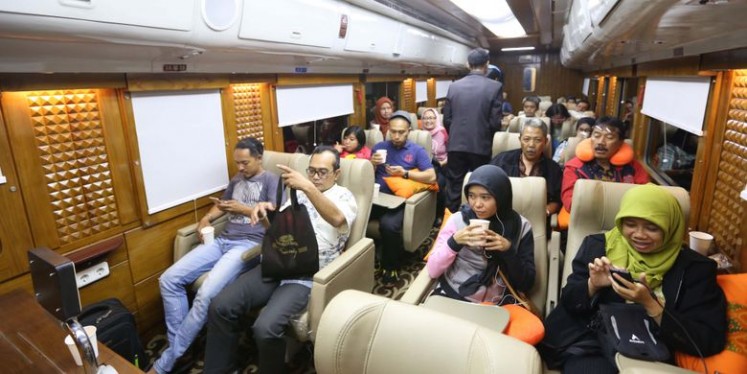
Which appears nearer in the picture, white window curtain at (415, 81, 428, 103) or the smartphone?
the smartphone

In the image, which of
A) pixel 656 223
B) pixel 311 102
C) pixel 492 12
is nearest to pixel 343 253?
pixel 656 223

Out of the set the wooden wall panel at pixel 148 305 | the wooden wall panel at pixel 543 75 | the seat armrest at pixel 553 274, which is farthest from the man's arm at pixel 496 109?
the wooden wall panel at pixel 543 75

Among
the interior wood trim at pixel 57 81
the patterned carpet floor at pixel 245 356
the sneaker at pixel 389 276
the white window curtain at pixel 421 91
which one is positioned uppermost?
the interior wood trim at pixel 57 81

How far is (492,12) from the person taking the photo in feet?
14.4

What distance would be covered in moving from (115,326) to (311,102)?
9.19 feet

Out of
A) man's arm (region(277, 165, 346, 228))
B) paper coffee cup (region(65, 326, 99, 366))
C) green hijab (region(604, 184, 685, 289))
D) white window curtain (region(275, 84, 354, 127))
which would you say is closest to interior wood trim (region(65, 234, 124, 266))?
paper coffee cup (region(65, 326, 99, 366))

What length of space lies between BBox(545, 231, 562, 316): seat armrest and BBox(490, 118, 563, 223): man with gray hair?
0.63m

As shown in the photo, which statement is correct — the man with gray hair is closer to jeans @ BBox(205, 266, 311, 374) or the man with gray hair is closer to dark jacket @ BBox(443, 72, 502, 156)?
dark jacket @ BBox(443, 72, 502, 156)

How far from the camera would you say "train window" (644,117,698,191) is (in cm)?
343

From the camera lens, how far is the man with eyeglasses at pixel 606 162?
2725 mm

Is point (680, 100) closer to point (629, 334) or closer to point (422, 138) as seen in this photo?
point (422, 138)

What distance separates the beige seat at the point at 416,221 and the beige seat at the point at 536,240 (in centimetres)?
105

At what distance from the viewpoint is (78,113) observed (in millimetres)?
2260

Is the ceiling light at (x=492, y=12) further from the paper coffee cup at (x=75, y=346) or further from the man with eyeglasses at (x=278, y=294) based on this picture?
the paper coffee cup at (x=75, y=346)
